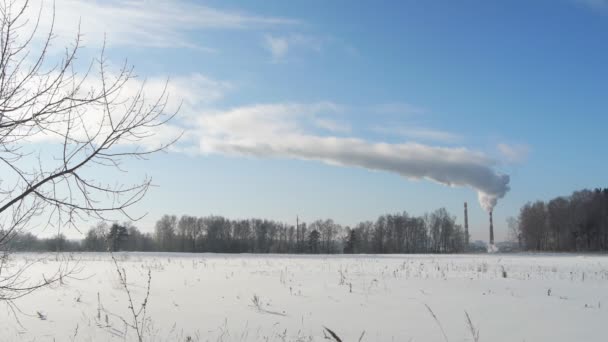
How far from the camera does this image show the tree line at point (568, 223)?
247 feet

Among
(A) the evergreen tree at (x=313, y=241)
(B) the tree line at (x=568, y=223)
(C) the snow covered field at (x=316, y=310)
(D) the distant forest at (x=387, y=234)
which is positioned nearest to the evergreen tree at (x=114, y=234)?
(C) the snow covered field at (x=316, y=310)

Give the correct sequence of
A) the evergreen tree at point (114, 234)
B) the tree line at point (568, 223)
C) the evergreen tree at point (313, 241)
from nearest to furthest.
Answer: the evergreen tree at point (114, 234) → the tree line at point (568, 223) → the evergreen tree at point (313, 241)

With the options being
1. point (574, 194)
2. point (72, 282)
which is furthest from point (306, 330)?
point (574, 194)

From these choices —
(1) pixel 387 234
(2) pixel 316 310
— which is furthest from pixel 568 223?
(2) pixel 316 310

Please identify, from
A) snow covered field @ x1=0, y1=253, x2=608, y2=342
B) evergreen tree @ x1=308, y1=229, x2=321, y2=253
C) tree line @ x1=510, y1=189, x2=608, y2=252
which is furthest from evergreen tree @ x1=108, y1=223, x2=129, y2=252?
tree line @ x1=510, y1=189, x2=608, y2=252

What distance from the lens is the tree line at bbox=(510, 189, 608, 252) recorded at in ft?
247

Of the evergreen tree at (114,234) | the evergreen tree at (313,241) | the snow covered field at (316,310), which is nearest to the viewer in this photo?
the evergreen tree at (114,234)

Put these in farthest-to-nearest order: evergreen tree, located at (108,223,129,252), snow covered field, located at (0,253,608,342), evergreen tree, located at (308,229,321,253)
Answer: evergreen tree, located at (308,229,321,253), snow covered field, located at (0,253,608,342), evergreen tree, located at (108,223,129,252)

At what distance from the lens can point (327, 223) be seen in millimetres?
104938

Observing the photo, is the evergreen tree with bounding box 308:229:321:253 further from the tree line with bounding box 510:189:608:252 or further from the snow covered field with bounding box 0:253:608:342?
the snow covered field with bounding box 0:253:608:342

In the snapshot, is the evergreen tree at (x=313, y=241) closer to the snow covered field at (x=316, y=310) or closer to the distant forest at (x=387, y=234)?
the distant forest at (x=387, y=234)

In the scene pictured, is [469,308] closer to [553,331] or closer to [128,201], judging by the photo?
[553,331]

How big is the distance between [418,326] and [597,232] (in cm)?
8222

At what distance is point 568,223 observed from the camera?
257ft
